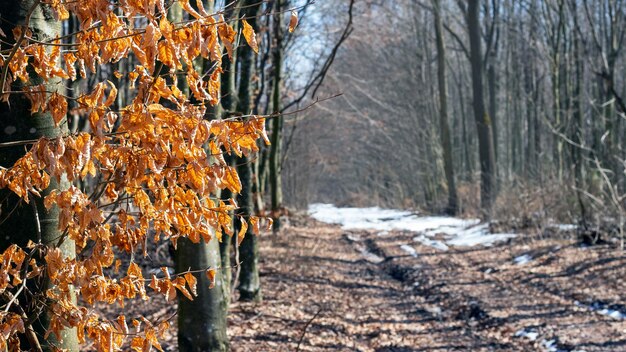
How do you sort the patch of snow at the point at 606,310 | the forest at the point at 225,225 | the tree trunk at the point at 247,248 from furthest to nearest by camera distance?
the tree trunk at the point at 247,248 → the patch of snow at the point at 606,310 → the forest at the point at 225,225

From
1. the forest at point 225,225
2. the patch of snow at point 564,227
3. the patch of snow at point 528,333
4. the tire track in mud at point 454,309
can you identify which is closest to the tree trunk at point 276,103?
the forest at point 225,225

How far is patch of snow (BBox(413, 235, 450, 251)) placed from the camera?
15.9 meters

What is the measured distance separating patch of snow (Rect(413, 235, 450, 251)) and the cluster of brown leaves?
43.1ft

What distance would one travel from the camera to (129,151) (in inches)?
108

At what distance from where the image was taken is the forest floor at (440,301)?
25.6 ft

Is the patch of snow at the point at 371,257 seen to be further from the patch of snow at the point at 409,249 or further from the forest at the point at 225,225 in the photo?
the patch of snow at the point at 409,249

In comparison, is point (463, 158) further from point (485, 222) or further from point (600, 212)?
point (600, 212)

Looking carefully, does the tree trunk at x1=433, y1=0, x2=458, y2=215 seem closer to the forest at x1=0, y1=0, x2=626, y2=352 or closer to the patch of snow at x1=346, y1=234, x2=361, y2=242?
the forest at x1=0, y1=0, x2=626, y2=352

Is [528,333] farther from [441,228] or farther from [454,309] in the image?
[441,228]

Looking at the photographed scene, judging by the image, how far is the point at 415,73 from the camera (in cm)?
3250

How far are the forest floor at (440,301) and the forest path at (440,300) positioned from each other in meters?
0.02

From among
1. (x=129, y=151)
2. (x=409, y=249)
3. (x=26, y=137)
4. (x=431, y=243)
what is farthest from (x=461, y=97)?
(x=129, y=151)

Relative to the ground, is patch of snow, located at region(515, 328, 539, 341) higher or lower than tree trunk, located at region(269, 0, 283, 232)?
lower

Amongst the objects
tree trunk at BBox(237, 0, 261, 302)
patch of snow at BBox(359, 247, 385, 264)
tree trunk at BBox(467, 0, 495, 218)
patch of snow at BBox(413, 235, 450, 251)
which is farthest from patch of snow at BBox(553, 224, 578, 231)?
tree trunk at BBox(237, 0, 261, 302)
